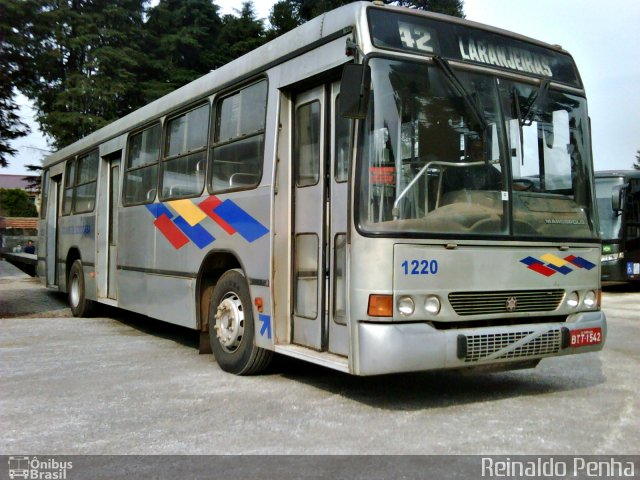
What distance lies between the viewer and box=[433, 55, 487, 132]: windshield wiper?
526 cm

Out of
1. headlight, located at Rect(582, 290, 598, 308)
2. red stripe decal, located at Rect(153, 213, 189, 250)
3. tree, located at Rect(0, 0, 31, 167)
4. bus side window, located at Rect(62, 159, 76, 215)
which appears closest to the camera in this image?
headlight, located at Rect(582, 290, 598, 308)

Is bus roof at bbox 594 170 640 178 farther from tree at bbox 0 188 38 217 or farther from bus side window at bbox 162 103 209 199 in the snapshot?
tree at bbox 0 188 38 217

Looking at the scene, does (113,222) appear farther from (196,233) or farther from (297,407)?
(297,407)

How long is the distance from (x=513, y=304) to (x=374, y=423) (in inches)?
57.6

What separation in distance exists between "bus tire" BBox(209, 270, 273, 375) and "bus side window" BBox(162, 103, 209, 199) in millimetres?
1285

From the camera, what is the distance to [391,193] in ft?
16.4

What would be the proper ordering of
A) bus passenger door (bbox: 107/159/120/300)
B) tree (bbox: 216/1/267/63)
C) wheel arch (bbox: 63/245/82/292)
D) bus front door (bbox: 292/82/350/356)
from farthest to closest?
tree (bbox: 216/1/267/63)
wheel arch (bbox: 63/245/82/292)
bus passenger door (bbox: 107/159/120/300)
bus front door (bbox: 292/82/350/356)

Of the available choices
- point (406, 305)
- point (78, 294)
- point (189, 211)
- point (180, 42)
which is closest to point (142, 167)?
point (189, 211)

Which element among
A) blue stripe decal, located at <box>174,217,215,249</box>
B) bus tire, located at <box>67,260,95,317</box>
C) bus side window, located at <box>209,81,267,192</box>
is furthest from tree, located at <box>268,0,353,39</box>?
bus side window, located at <box>209,81,267,192</box>

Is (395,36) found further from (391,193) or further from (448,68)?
(391,193)

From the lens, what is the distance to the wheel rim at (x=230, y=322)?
6637 millimetres

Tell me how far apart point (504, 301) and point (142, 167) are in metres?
5.64

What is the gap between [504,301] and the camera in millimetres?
5359

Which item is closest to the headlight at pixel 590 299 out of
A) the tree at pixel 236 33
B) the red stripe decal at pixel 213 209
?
the red stripe decal at pixel 213 209
